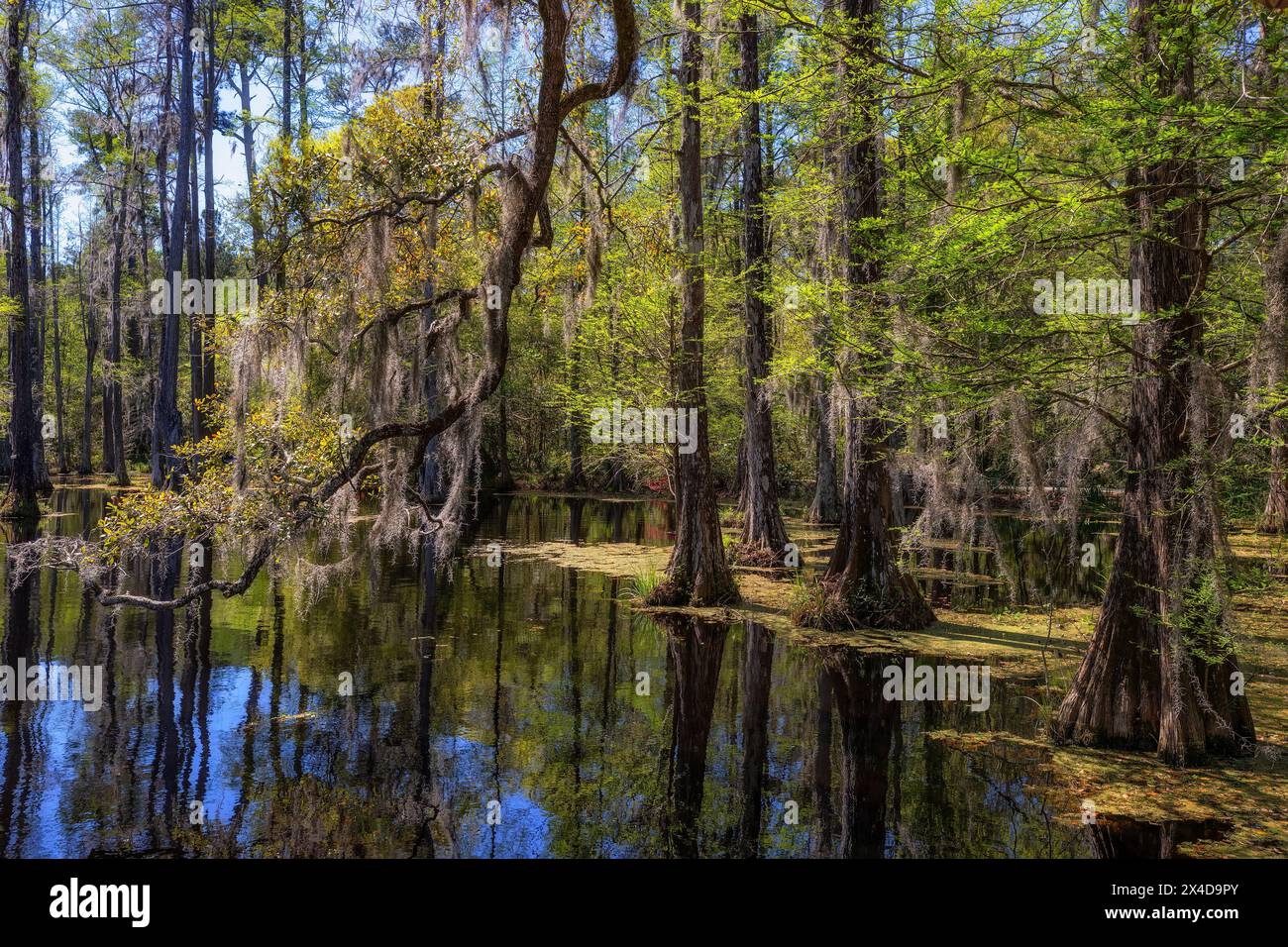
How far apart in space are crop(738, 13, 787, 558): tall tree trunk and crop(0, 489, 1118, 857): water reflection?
15.8 feet

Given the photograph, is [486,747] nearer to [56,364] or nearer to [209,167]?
[209,167]

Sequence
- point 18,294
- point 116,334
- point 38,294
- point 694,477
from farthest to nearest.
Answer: point 38,294, point 116,334, point 18,294, point 694,477

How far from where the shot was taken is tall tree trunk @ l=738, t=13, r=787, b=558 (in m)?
14.4

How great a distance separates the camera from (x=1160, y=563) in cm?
659

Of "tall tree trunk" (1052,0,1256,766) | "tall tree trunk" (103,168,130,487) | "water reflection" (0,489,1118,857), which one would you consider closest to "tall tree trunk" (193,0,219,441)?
"tall tree trunk" (103,168,130,487)

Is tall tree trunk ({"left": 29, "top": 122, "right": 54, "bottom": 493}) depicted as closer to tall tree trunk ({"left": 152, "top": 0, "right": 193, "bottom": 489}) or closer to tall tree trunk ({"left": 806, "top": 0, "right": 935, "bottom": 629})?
tall tree trunk ({"left": 152, "top": 0, "right": 193, "bottom": 489})

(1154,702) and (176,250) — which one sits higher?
(176,250)

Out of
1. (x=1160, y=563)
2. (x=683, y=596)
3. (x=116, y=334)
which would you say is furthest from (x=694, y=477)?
(x=116, y=334)

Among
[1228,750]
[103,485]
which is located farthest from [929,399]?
[103,485]

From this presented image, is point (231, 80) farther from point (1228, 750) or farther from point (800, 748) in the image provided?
point (1228, 750)

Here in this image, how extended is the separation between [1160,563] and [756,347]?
31.4ft

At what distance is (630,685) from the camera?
9.17 meters

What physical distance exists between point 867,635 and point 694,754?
480 centimetres

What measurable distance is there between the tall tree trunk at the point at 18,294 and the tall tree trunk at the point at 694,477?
1617 centimetres
